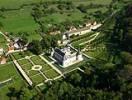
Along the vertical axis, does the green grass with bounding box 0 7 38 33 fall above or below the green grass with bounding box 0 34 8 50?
above

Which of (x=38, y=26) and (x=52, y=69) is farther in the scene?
(x=38, y=26)

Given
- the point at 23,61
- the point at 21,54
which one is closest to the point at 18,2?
the point at 21,54

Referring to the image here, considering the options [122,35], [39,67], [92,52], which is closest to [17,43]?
[39,67]

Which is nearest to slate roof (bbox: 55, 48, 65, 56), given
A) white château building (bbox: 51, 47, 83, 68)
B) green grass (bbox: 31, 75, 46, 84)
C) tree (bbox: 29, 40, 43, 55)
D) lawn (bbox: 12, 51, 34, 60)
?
white château building (bbox: 51, 47, 83, 68)

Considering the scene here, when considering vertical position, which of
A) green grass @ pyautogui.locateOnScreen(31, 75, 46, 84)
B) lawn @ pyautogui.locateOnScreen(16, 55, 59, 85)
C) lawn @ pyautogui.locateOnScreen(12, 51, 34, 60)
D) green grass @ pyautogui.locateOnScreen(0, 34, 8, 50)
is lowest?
green grass @ pyautogui.locateOnScreen(31, 75, 46, 84)

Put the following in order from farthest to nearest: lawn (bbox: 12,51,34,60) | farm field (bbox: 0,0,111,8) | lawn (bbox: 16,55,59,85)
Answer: farm field (bbox: 0,0,111,8), lawn (bbox: 12,51,34,60), lawn (bbox: 16,55,59,85)

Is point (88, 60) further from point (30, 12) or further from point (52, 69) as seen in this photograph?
point (30, 12)

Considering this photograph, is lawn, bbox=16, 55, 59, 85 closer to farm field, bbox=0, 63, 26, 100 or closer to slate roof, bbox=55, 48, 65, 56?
farm field, bbox=0, 63, 26, 100

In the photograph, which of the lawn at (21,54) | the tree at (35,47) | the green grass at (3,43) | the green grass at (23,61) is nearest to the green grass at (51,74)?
the green grass at (23,61)

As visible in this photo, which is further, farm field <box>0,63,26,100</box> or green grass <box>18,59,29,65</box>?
green grass <box>18,59,29,65</box>

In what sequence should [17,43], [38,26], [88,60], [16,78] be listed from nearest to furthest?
[16,78] → [88,60] → [17,43] → [38,26]
